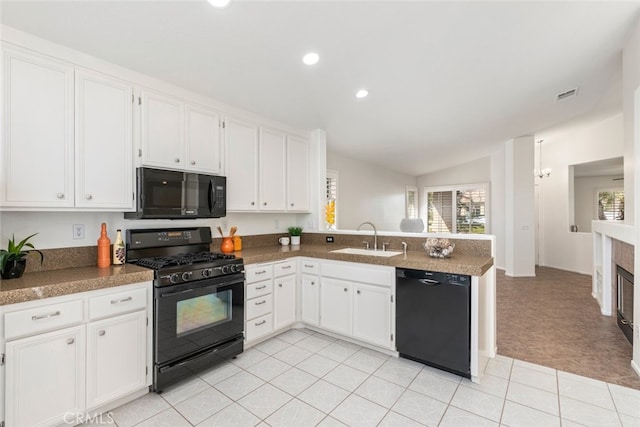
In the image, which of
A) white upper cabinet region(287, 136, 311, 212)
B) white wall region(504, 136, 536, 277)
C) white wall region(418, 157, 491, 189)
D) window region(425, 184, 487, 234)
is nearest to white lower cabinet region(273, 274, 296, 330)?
white upper cabinet region(287, 136, 311, 212)

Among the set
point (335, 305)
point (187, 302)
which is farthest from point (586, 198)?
point (187, 302)

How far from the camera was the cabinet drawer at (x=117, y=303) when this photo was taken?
187 cm

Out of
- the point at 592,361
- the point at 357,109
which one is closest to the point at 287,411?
the point at 592,361

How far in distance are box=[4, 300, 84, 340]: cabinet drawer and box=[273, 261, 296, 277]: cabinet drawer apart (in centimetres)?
161

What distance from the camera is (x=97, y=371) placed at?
1.87 meters

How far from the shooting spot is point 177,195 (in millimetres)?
2586

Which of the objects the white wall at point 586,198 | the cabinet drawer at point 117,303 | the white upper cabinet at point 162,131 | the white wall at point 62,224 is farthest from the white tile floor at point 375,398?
the white wall at point 586,198

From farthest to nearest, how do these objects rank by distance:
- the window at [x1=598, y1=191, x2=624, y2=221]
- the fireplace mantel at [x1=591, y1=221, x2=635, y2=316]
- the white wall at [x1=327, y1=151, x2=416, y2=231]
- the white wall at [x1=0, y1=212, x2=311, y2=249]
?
the window at [x1=598, y1=191, x2=624, y2=221] → the white wall at [x1=327, y1=151, x2=416, y2=231] → the fireplace mantel at [x1=591, y1=221, x2=635, y2=316] → the white wall at [x1=0, y1=212, x2=311, y2=249]

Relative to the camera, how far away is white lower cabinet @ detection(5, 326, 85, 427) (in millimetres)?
1586

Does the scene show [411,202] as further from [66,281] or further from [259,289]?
[66,281]

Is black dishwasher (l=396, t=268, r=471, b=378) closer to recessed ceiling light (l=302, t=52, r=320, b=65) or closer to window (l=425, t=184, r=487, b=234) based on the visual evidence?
recessed ceiling light (l=302, t=52, r=320, b=65)

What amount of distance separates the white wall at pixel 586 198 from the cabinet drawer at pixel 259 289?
7743mm

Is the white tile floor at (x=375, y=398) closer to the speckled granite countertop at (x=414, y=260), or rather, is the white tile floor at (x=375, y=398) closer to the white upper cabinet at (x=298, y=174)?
the speckled granite countertop at (x=414, y=260)

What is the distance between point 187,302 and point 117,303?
46 cm
